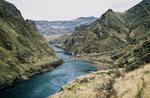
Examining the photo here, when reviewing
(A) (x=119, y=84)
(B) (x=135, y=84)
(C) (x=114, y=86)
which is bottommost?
(C) (x=114, y=86)

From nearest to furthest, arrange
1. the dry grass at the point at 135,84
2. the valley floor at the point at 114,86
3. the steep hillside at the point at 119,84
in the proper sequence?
the dry grass at the point at 135,84, the valley floor at the point at 114,86, the steep hillside at the point at 119,84

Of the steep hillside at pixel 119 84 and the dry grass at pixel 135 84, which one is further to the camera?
the steep hillside at pixel 119 84

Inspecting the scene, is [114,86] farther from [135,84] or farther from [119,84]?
[135,84]

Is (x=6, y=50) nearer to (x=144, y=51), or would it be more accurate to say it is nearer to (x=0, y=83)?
(x=0, y=83)

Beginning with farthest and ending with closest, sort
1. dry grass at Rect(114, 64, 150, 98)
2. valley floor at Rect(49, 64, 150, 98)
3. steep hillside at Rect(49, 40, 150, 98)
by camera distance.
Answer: steep hillside at Rect(49, 40, 150, 98)
valley floor at Rect(49, 64, 150, 98)
dry grass at Rect(114, 64, 150, 98)

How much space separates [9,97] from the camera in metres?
130

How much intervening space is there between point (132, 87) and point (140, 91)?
7.73 feet

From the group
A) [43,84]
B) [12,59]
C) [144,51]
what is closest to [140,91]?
[144,51]

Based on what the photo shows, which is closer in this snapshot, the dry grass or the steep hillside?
the dry grass

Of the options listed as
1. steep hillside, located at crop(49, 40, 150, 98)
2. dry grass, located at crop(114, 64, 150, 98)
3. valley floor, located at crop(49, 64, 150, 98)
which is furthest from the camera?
steep hillside, located at crop(49, 40, 150, 98)

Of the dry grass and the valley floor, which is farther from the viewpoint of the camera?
the valley floor

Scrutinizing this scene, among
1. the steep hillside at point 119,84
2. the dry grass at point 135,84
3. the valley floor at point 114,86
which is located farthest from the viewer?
the steep hillside at point 119,84

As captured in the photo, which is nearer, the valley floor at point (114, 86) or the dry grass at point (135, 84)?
the dry grass at point (135, 84)

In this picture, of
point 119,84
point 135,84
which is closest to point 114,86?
point 119,84
